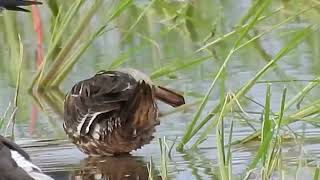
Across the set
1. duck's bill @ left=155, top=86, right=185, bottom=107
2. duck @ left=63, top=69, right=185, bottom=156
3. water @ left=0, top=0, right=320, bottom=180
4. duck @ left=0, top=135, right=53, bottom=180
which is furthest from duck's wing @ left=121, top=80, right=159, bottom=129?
duck @ left=0, top=135, right=53, bottom=180

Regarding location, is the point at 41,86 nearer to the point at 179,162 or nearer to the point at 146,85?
the point at 146,85

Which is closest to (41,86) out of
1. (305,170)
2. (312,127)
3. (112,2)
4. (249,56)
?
(112,2)

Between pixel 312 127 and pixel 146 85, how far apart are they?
2.25ft

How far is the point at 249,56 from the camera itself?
7.32 meters

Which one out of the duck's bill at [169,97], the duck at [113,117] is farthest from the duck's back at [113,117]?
the duck's bill at [169,97]

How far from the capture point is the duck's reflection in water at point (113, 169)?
5344mm

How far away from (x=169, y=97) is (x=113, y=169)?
69 centimetres

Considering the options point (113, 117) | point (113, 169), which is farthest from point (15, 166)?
point (113, 117)

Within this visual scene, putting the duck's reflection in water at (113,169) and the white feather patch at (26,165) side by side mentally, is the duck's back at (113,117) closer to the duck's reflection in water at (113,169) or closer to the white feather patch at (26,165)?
the duck's reflection in water at (113,169)

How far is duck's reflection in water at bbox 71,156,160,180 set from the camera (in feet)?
17.5

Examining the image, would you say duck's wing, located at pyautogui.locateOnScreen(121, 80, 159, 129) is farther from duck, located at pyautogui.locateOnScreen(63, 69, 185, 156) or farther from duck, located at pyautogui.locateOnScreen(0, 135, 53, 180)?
duck, located at pyautogui.locateOnScreen(0, 135, 53, 180)

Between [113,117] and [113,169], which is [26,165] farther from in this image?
[113,117]

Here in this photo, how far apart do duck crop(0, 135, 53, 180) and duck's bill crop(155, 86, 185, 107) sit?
1780mm

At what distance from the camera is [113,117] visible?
579 cm
